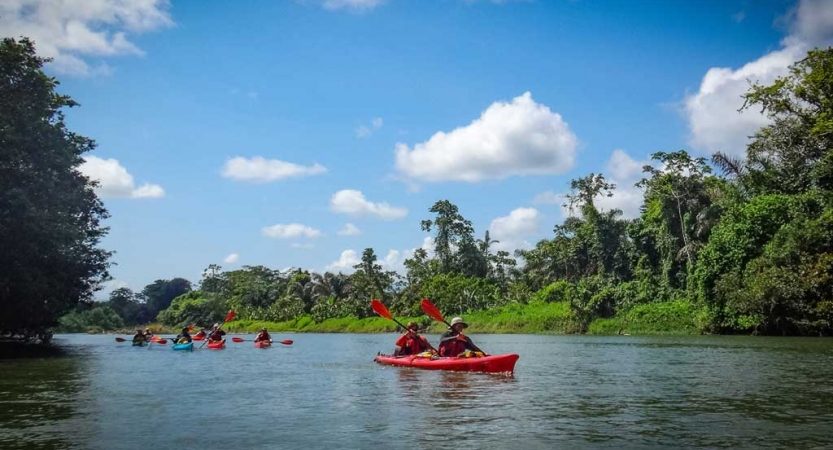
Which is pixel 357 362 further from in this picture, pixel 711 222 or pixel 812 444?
pixel 711 222

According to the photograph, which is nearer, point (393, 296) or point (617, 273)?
point (617, 273)

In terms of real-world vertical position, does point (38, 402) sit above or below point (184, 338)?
below

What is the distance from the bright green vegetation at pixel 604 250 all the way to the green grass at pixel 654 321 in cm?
8

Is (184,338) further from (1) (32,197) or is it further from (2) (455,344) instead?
(2) (455,344)

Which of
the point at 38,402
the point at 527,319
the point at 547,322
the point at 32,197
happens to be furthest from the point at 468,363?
the point at 527,319

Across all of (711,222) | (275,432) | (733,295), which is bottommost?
(275,432)

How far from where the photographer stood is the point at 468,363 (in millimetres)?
15508

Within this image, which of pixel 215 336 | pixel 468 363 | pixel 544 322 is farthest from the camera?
pixel 544 322

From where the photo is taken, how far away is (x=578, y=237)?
168 feet

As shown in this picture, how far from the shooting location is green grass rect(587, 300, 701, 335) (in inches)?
1414

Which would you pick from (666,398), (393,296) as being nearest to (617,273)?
(393,296)

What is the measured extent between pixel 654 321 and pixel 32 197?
103 ft

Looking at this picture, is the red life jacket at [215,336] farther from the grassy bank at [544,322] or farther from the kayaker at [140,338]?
the grassy bank at [544,322]

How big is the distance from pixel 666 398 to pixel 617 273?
3585 centimetres
